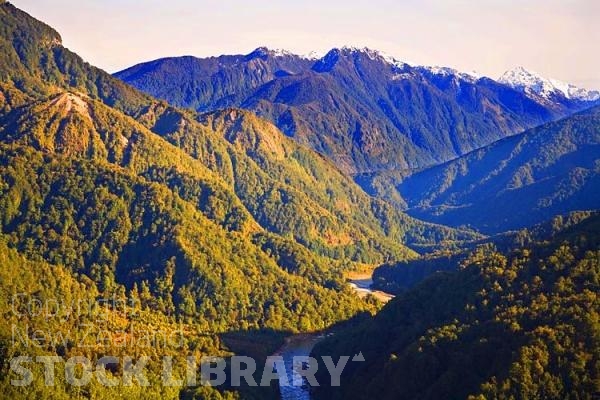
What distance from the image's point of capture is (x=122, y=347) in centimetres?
14475

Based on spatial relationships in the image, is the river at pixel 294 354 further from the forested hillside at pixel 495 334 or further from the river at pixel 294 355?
the forested hillside at pixel 495 334

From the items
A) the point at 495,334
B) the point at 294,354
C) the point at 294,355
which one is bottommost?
the point at 294,355

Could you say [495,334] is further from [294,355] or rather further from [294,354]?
[294,354]

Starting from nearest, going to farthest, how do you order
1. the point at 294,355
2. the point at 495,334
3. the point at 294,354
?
the point at 495,334, the point at 294,355, the point at 294,354

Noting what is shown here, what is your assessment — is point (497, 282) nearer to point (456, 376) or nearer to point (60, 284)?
point (456, 376)

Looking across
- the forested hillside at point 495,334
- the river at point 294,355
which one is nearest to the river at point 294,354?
the river at point 294,355

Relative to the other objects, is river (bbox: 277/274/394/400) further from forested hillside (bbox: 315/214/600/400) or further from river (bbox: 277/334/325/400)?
forested hillside (bbox: 315/214/600/400)

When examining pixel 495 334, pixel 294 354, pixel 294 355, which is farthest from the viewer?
pixel 294 354

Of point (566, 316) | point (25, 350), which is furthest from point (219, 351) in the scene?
point (566, 316)

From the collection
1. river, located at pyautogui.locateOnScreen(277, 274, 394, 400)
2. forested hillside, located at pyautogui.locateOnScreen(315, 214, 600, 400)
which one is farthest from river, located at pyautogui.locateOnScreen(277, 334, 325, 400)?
forested hillside, located at pyautogui.locateOnScreen(315, 214, 600, 400)

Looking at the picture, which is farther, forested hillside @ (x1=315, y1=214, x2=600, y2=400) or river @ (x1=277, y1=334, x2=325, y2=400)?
river @ (x1=277, y1=334, x2=325, y2=400)

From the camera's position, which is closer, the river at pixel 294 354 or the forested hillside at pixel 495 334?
the forested hillside at pixel 495 334

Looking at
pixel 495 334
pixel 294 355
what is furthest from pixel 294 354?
pixel 495 334

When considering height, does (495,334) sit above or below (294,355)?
above
